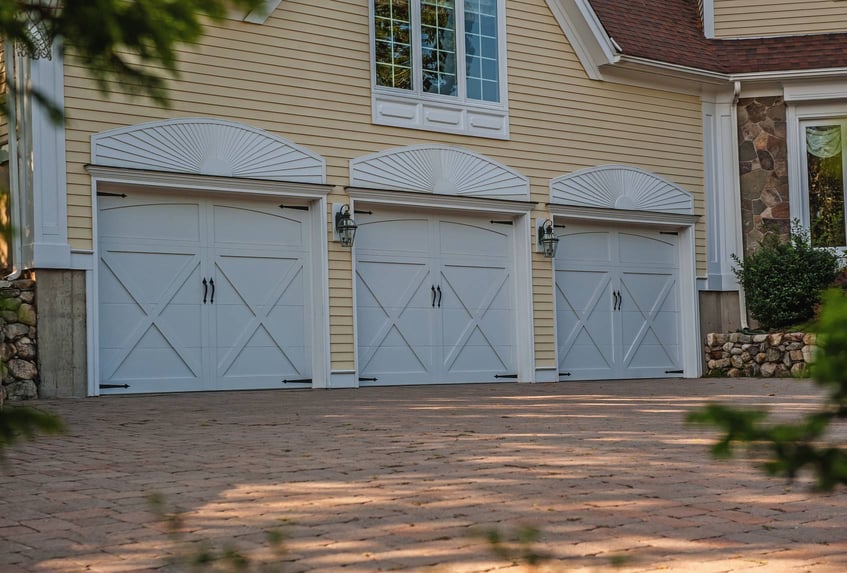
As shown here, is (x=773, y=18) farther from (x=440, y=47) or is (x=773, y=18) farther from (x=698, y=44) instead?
(x=440, y=47)

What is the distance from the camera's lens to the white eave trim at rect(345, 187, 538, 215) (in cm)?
1330

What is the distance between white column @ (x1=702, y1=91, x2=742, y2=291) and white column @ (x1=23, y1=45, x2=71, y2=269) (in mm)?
9983

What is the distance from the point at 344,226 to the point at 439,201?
1.56 meters

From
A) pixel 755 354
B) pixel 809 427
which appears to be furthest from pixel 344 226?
pixel 809 427

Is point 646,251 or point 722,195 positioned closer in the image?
point 646,251

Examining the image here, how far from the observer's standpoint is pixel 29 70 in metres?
10.9

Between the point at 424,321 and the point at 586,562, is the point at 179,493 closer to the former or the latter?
the point at 586,562

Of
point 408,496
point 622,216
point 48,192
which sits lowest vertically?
point 408,496

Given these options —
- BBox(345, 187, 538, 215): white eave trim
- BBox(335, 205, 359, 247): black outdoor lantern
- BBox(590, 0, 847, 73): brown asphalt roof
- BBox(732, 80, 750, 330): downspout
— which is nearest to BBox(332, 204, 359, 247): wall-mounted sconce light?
BBox(335, 205, 359, 247): black outdoor lantern

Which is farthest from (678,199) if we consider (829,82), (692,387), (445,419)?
(445,419)

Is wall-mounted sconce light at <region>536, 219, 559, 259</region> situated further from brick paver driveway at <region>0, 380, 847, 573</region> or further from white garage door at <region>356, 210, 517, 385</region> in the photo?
brick paver driveway at <region>0, 380, 847, 573</region>

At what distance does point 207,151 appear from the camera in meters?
12.2

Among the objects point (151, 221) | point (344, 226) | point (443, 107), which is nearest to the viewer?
point (151, 221)

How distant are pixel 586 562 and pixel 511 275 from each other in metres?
11.5
